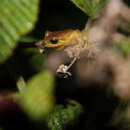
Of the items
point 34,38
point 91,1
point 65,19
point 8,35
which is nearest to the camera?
point 8,35

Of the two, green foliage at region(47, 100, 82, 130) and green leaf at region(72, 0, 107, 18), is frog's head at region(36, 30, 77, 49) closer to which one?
green leaf at region(72, 0, 107, 18)

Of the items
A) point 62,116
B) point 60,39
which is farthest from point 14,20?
point 62,116

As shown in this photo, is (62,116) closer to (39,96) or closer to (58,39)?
(39,96)

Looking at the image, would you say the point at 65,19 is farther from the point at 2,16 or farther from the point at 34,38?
the point at 2,16

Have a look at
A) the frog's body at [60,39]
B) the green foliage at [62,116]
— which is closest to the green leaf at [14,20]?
the frog's body at [60,39]

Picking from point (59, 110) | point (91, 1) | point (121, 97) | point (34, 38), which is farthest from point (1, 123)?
point (121, 97)

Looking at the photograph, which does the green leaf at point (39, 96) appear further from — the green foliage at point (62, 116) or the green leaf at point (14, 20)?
the green leaf at point (14, 20)

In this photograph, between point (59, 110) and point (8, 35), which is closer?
point (8, 35)
